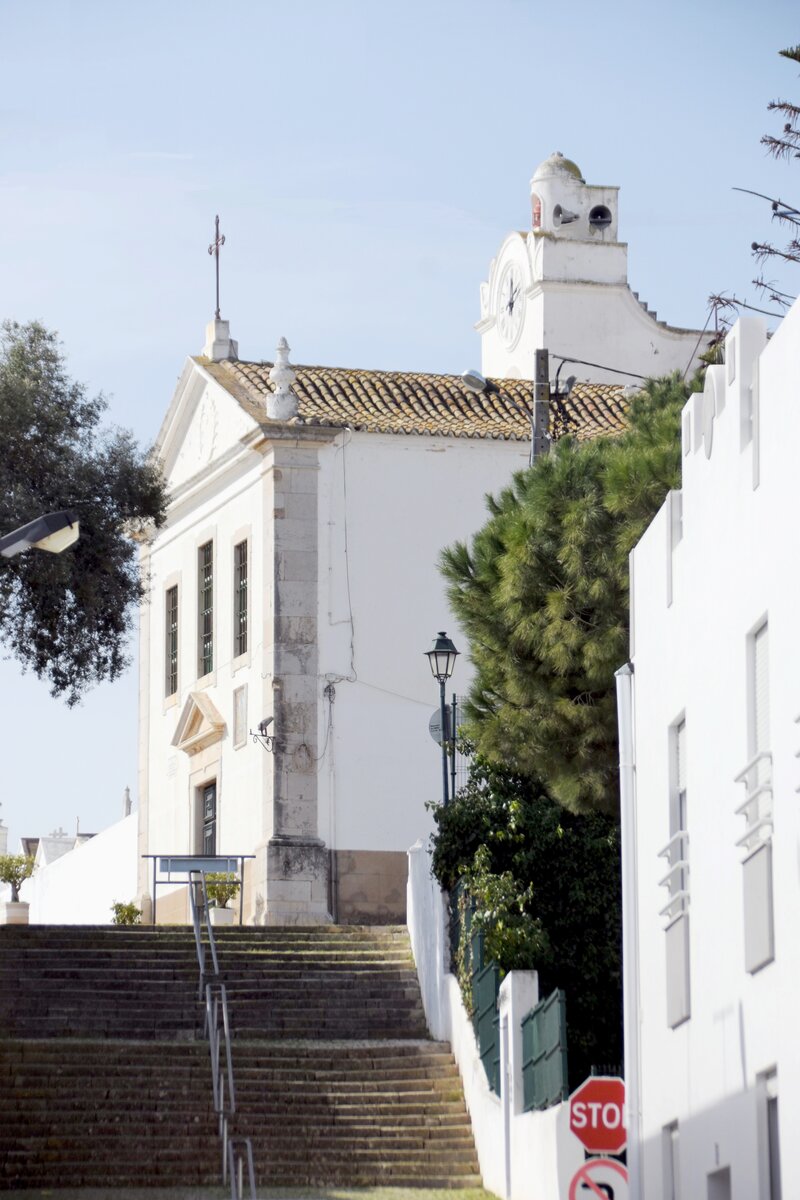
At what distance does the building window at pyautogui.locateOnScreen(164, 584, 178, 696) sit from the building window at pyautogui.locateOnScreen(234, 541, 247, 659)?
10.8ft

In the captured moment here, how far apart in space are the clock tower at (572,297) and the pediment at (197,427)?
12630 millimetres

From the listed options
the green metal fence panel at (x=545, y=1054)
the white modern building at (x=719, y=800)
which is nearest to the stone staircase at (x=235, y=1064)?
the green metal fence panel at (x=545, y=1054)

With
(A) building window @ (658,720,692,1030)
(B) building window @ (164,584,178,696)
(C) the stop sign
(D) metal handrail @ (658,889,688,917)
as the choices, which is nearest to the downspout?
(A) building window @ (658,720,692,1030)

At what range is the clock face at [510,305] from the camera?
54.3 meters

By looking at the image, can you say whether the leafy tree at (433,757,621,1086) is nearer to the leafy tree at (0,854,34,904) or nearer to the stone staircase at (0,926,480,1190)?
→ the stone staircase at (0,926,480,1190)

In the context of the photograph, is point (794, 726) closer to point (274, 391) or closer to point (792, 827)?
point (792, 827)

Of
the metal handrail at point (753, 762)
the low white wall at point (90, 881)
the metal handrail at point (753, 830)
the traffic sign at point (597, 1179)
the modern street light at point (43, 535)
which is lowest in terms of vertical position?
the traffic sign at point (597, 1179)

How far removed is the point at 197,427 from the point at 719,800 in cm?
2375

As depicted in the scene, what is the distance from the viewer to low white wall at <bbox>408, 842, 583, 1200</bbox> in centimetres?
1936

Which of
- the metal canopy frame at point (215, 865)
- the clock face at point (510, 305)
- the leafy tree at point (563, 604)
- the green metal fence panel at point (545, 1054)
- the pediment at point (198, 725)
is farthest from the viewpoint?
the clock face at point (510, 305)

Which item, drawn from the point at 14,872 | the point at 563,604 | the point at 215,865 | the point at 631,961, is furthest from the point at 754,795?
the point at 14,872

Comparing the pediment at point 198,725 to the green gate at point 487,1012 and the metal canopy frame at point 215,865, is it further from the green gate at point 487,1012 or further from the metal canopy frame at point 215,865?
the green gate at point 487,1012

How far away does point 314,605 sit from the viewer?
34.6 metres

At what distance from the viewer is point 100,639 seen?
1107 inches
